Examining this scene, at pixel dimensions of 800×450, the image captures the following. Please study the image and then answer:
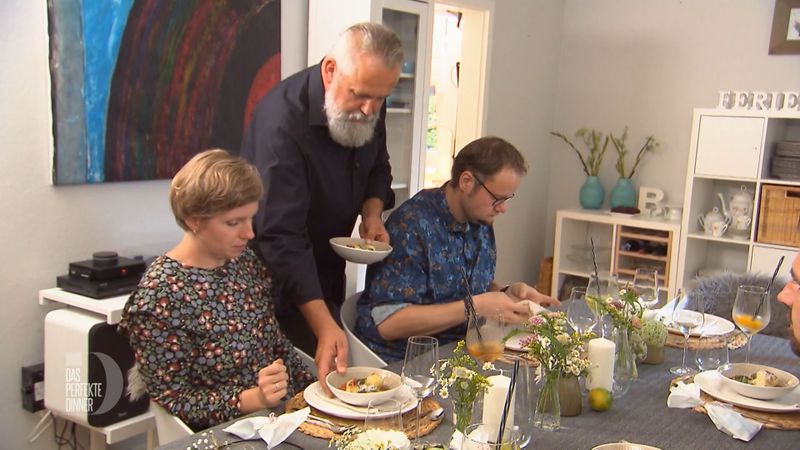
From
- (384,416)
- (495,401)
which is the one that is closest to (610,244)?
(495,401)

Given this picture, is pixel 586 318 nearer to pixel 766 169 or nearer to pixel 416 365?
pixel 416 365

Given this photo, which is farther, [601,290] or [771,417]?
[601,290]

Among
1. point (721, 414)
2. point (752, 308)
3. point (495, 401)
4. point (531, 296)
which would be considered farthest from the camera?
point (531, 296)

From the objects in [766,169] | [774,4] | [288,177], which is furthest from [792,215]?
[288,177]

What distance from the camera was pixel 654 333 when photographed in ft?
6.41

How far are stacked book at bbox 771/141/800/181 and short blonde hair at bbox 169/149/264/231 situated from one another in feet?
9.87

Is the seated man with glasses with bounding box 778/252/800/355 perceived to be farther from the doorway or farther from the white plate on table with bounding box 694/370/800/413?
the doorway

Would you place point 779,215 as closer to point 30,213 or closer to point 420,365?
point 420,365

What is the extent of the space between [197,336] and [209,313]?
0.06 metres

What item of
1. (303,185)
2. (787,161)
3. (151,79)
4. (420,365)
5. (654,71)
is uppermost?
(654,71)

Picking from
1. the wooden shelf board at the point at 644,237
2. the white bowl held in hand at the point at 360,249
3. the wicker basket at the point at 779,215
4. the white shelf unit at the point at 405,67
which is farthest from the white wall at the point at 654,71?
the white bowl held in hand at the point at 360,249

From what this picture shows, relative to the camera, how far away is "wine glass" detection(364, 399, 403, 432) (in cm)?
127

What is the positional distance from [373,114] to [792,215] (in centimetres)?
262

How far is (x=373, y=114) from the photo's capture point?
6.77 ft
